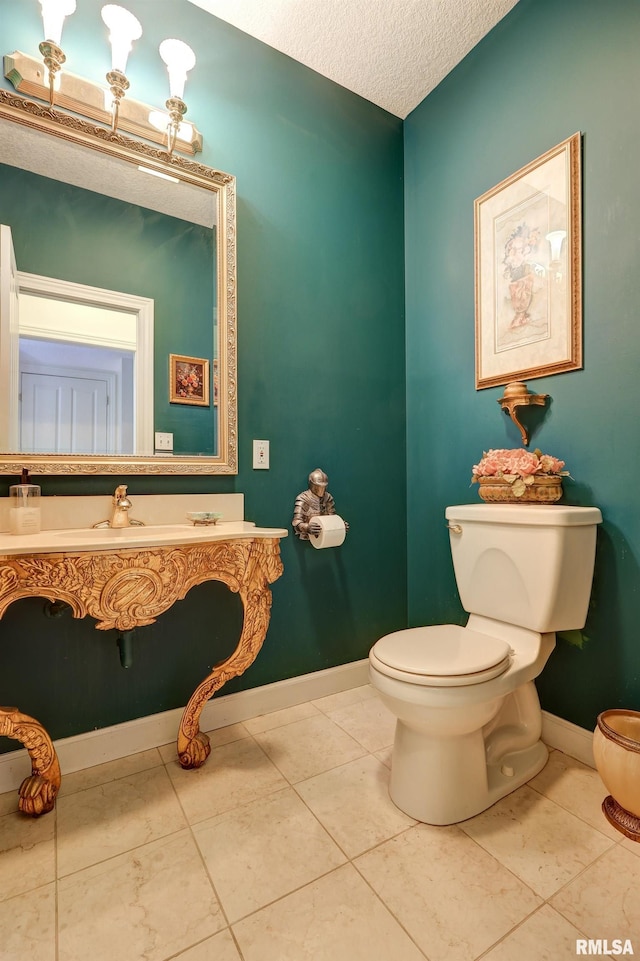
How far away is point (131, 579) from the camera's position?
44.2 inches

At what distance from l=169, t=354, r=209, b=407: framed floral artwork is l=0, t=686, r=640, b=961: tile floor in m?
1.19

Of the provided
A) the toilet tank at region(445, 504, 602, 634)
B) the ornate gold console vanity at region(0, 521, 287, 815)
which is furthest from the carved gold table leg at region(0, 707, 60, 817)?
the toilet tank at region(445, 504, 602, 634)

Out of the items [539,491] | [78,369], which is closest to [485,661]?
[539,491]

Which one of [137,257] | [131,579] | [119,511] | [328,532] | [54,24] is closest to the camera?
[131,579]

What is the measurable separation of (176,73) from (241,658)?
1.90 metres

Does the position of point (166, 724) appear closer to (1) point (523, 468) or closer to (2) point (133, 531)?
(2) point (133, 531)

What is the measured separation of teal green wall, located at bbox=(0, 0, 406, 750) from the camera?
1386 millimetres

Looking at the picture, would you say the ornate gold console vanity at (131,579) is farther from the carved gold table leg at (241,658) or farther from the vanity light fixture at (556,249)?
the vanity light fixture at (556,249)

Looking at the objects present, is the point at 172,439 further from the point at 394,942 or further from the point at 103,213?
the point at 394,942

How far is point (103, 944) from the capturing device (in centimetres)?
85

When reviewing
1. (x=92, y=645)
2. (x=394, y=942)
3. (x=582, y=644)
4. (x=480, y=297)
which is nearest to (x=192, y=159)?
(x=480, y=297)

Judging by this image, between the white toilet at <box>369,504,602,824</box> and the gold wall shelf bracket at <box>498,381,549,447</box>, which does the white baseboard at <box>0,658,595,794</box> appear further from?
the gold wall shelf bracket at <box>498,381,549,447</box>

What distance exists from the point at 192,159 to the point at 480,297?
46.1 inches

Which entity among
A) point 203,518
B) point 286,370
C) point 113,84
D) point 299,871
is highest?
point 113,84
